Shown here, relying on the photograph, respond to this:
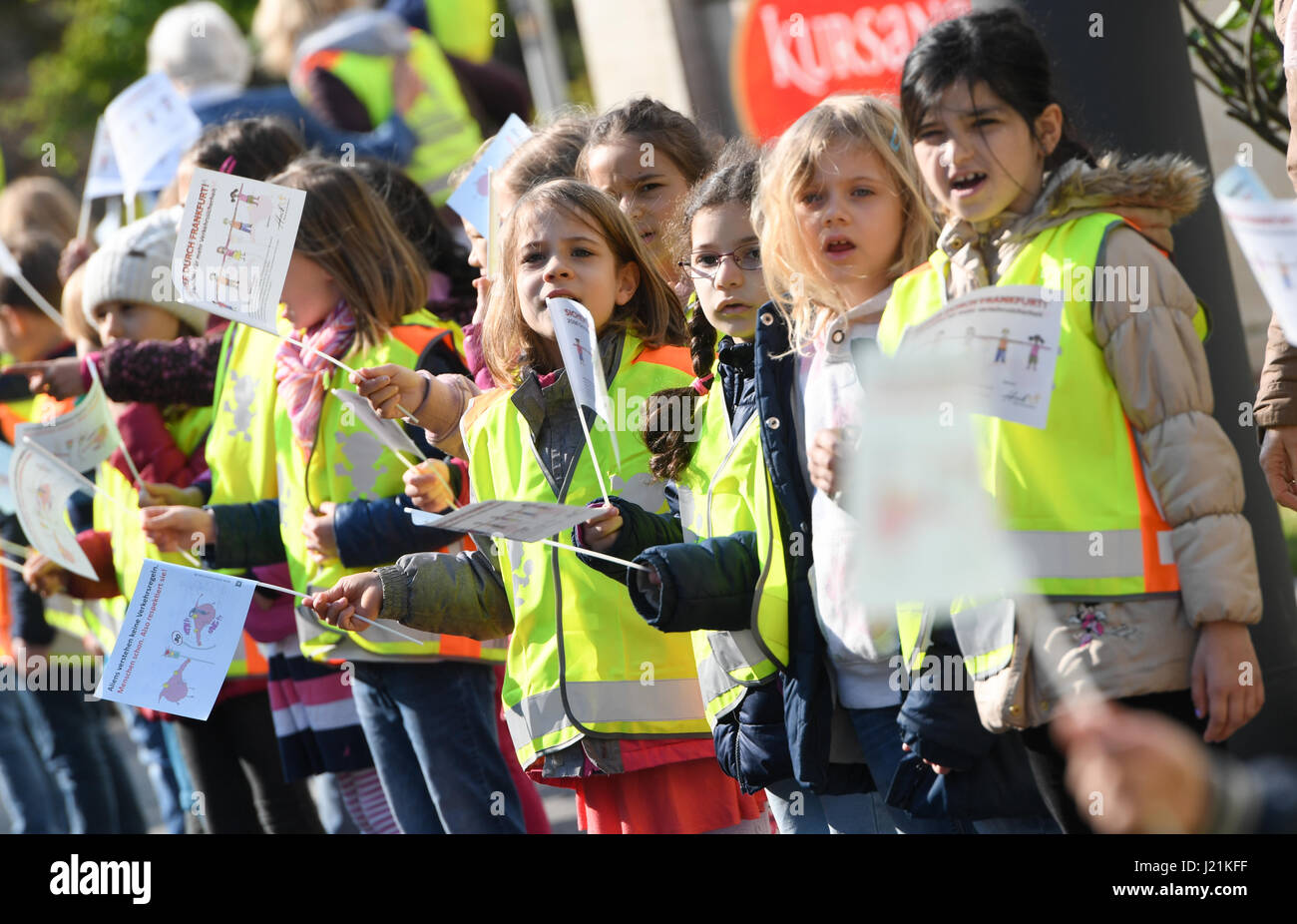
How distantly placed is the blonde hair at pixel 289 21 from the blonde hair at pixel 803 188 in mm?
4062

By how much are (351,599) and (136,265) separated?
5.35 ft

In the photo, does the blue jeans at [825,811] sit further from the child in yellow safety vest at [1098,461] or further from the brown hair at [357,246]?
the brown hair at [357,246]

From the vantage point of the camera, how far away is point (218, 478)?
13.6 feet

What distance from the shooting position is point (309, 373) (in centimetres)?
378

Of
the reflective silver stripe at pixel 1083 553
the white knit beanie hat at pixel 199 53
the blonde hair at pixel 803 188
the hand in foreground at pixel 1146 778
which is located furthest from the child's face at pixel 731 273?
the white knit beanie hat at pixel 199 53

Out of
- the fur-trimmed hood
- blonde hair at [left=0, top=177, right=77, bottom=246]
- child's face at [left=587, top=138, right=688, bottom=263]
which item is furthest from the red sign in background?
the fur-trimmed hood

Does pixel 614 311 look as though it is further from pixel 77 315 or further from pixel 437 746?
pixel 77 315

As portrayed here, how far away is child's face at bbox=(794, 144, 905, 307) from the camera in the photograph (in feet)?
9.18

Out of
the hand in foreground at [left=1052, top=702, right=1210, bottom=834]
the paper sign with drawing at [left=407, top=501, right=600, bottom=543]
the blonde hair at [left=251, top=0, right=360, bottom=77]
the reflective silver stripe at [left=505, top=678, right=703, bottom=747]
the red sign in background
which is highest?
the blonde hair at [left=251, top=0, right=360, bottom=77]

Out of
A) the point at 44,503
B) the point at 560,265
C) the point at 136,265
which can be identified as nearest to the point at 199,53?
the point at 136,265

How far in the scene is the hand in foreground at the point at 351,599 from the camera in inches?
126

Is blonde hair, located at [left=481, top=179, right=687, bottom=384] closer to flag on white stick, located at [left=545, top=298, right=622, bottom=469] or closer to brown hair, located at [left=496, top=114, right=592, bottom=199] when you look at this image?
flag on white stick, located at [left=545, top=298, right=622, bottom=469]

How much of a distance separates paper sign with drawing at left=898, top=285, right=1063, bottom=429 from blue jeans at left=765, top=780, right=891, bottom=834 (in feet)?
2.59
